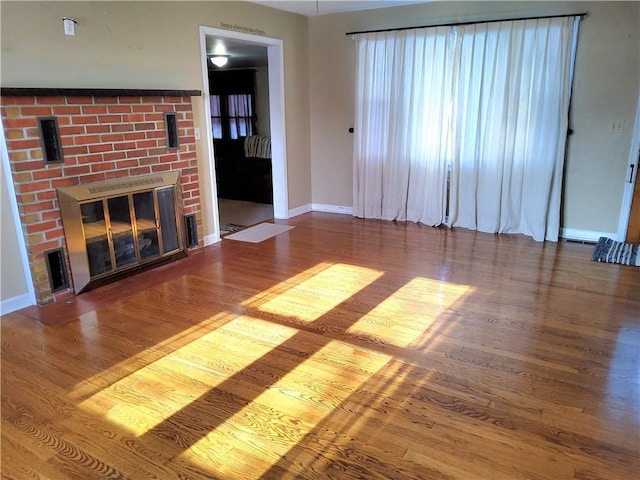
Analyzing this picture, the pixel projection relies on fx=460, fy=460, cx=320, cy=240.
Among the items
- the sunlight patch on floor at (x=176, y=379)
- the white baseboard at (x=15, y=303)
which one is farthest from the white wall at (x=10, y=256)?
the sunlight patch on floor at (x=176, y=379)

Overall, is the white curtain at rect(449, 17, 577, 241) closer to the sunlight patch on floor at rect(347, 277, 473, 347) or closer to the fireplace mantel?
the sunlight patch on floor at rect(347, 277, 473, 347)

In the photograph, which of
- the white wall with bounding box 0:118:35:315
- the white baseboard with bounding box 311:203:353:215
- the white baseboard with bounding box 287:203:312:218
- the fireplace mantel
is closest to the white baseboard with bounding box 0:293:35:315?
the white wall with bounding box 0:118:35:315

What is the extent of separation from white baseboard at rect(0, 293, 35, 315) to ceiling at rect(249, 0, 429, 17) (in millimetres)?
3584

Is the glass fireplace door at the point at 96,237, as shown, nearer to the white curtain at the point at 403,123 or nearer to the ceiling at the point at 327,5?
the ceiling at the point at 327,5

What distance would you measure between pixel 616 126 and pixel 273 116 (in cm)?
365

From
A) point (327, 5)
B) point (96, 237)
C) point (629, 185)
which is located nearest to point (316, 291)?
point (96, 237)

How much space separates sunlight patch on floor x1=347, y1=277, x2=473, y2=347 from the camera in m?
2.85

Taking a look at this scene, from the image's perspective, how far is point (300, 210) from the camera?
6129 mm

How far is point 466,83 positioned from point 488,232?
5.33ft

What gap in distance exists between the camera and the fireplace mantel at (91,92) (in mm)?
2979

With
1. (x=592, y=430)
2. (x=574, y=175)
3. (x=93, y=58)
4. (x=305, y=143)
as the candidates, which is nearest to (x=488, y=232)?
(x=574, y=175)

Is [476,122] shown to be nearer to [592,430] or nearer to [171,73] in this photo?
[171,73]

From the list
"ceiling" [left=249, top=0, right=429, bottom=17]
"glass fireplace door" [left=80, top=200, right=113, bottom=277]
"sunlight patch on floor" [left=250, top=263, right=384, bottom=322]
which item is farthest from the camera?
"ceiling" [left=249, top=0, right=429, bottom=17]

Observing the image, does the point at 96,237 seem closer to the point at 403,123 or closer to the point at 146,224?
the point at 146,224
